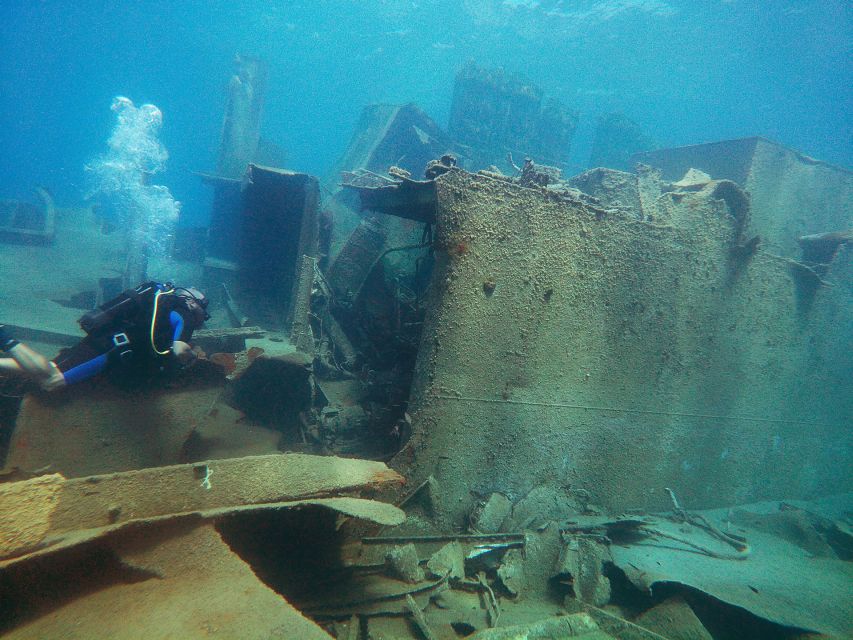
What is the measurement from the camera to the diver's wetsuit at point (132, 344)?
338cm

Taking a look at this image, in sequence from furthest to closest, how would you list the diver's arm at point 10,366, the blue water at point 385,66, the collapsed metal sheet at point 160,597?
the blue water at point 385,66 < the diver's arm at point 10,366 < the collapsed metal sheet at point 160,597

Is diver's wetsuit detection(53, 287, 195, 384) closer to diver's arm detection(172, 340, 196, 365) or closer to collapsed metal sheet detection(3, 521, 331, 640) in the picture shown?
diver's arm detection(172, 340, 196, 365)

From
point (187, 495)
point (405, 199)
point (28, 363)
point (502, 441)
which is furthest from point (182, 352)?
point (502, 441)

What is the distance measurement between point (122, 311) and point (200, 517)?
2.41 metres

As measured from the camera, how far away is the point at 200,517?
2100 millimetres

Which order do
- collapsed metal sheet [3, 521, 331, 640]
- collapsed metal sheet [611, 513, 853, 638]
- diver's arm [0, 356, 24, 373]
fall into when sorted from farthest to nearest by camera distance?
1. collapsed metal sheet [611, 513, 853, 638]
2. diver's arm [0, 356, 24, 373]
3. collapsed metal sheet [3, 521, 331, 640]

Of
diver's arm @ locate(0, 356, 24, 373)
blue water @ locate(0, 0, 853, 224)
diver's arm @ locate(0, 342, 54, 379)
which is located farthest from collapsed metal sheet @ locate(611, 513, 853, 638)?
blue water @ locate(0, 0, 853, 224)

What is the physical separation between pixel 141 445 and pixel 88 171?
12156cm

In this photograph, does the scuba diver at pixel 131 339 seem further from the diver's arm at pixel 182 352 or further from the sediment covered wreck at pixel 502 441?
the sediment covered wreck at pixel 502 441

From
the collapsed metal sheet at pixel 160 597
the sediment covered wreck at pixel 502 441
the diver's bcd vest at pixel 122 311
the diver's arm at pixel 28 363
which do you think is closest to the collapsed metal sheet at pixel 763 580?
the sediment covered wreck at pixel 502 441

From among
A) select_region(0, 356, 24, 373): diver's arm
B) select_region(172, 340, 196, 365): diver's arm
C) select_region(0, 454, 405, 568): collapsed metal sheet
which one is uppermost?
select_region(172, 340, 196, 365): diver's arm

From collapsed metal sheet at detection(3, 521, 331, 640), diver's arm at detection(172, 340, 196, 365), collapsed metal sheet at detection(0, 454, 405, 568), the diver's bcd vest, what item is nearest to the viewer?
collapsed metal sheet at detection(3, 521, 331, 640)

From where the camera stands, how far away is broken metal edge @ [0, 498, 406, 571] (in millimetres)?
1743

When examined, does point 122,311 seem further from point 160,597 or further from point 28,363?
point 160,597
